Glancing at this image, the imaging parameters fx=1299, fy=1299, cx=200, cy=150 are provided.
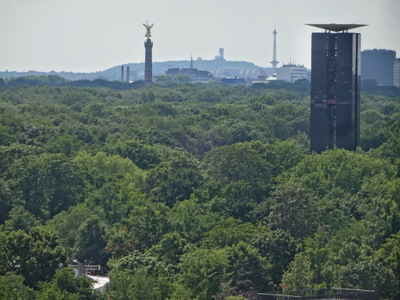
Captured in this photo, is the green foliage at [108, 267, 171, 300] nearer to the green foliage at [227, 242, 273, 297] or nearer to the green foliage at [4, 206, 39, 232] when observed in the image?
the green foliage at [227, 242, 273, 297]

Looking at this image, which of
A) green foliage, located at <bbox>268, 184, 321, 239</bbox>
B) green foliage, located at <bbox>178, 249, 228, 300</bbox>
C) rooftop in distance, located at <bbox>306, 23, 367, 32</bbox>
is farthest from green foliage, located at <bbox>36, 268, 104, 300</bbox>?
rooftop in distance, located at <bbox>306, 23, 367, 32</bbox>

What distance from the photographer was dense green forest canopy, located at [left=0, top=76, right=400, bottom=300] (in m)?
54.2

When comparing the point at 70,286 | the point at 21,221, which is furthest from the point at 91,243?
the point at 70,286

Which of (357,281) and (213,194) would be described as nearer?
(357,281)

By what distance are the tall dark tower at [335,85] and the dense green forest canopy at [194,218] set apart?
3289mm

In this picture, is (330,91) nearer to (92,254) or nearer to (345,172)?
(345,172)

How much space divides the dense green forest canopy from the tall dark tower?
10.8 feet

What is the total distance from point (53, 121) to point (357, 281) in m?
83.8

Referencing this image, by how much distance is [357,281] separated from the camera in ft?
176

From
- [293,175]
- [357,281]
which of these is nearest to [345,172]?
[293,175]

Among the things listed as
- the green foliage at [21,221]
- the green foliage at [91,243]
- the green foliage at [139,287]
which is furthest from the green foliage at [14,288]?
the green foliage at [21,221]

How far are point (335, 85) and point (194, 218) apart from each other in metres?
31.2

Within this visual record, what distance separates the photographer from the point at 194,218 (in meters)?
69.2

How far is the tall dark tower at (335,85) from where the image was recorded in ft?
317
